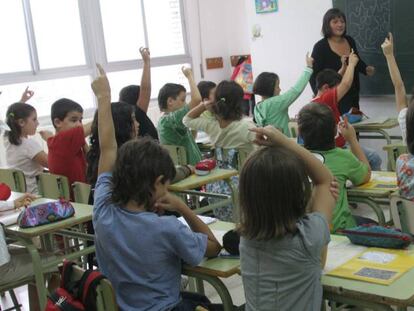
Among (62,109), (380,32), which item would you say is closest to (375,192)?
(62,109)

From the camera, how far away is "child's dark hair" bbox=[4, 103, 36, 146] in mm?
4344

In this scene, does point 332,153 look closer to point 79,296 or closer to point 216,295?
point 216,295

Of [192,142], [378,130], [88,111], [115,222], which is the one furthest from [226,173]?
[88,111]

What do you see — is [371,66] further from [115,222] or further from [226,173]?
[115,222]

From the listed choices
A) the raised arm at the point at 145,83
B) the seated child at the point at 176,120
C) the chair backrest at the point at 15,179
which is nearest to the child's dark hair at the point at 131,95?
the raised arm at the point at 145,83

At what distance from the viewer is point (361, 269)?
5.72ft

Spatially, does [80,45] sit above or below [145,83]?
above

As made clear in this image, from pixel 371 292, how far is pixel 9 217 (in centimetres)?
198

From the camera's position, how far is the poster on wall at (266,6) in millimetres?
6617

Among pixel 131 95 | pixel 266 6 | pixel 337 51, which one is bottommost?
pixel 131 95

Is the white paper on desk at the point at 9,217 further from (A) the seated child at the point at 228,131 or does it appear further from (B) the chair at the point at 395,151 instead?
(B) the chair at the point at 395,151

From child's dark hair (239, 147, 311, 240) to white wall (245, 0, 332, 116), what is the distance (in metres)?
4.85

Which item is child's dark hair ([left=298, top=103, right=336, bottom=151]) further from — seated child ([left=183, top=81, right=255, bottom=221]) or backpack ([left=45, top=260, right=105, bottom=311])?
backpack ([left=45, top=260, right=105, bottom=311])

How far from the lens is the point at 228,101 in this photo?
3980mm
